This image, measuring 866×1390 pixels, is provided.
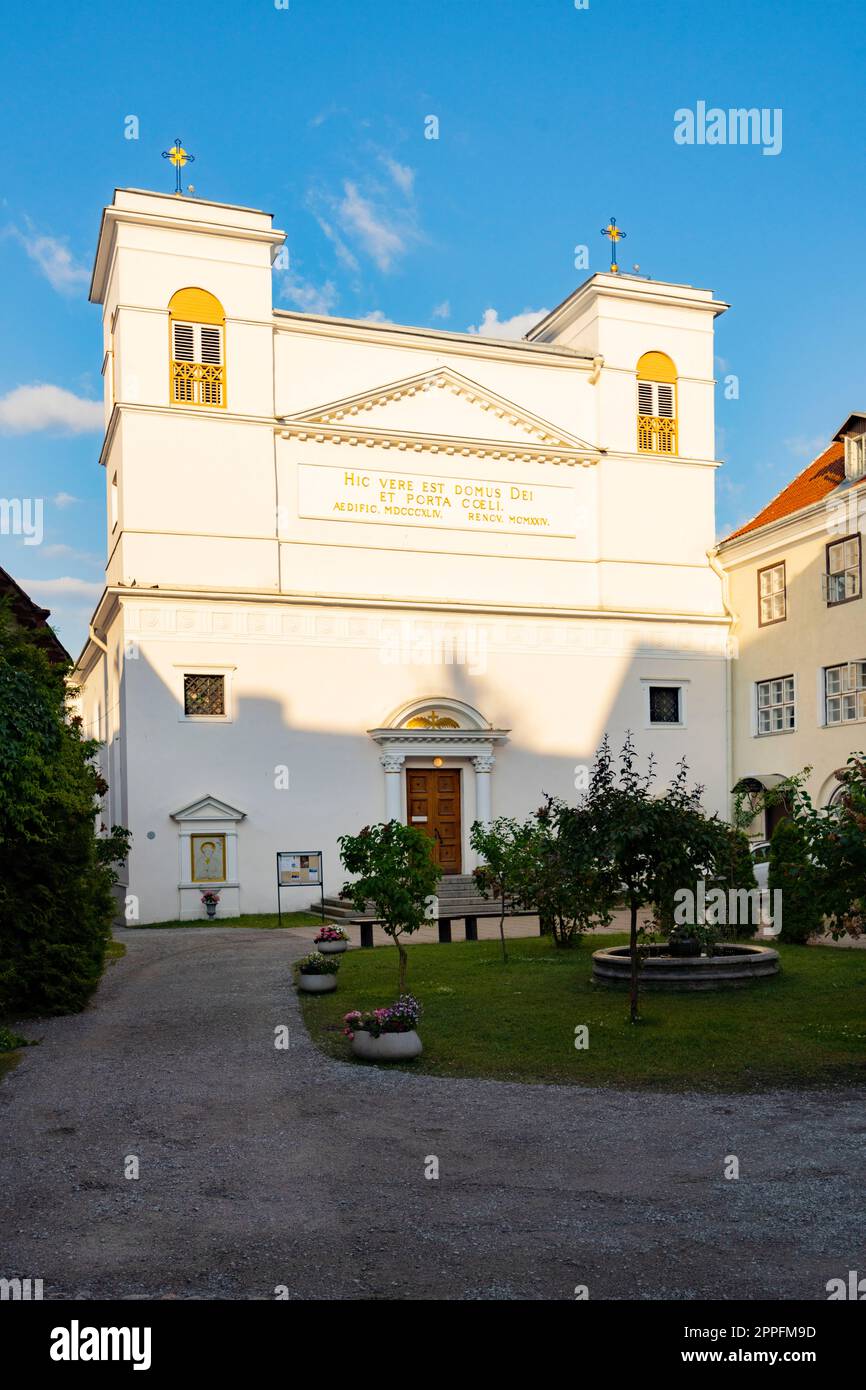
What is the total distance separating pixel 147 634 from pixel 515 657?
401 inches

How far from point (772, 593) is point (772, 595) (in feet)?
0.19

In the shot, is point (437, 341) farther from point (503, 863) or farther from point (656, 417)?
point (503, 863)

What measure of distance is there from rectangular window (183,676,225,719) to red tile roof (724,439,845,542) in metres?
15.6

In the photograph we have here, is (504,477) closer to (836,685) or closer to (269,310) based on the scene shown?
(269,310)

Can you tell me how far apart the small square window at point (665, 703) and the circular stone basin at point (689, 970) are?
1789 centimetres

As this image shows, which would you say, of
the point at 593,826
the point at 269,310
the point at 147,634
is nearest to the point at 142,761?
the point at 147,634

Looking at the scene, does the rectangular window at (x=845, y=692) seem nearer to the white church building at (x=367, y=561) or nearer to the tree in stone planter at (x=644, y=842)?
the white church building at (x=367, y=561)

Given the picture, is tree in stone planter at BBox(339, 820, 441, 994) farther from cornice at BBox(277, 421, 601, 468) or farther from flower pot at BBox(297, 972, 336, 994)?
cornice at BBox(277, 421, 601, 468)

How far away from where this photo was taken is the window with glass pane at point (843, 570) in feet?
98.8

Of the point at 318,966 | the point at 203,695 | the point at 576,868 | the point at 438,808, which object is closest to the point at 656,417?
the point at 438,808

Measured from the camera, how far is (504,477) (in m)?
34.0

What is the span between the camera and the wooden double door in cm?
3244

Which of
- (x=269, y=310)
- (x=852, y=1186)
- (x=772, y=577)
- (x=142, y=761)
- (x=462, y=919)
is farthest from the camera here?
(x=772, y=577)

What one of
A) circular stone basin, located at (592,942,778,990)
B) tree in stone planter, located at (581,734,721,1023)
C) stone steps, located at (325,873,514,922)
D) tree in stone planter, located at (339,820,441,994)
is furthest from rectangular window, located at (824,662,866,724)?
tree in stone planter, located at (339,820,441,994)
